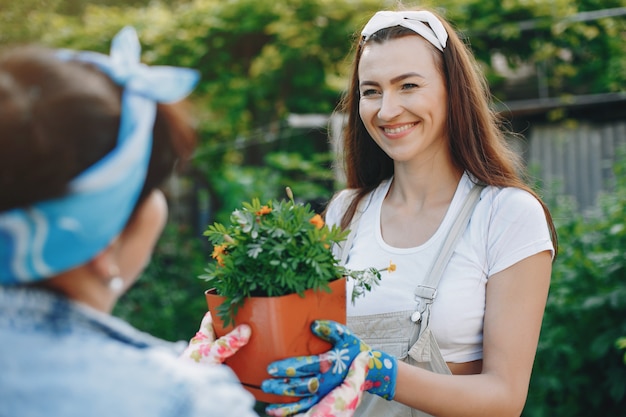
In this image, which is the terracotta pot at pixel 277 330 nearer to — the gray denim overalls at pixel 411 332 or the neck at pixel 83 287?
the gray denim overalls at pixel 411 332

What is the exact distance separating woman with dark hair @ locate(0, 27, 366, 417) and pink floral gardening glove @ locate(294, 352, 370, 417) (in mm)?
441

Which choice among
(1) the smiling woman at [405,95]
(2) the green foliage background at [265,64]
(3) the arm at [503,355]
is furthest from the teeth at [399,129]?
(2) the green foliage background at [265,64]

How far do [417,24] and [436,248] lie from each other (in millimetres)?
667

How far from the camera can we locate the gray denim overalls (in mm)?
1828

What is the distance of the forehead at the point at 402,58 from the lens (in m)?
2.02

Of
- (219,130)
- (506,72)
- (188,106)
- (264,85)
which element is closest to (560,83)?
(506,72)

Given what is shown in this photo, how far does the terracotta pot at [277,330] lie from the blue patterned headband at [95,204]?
52 cm

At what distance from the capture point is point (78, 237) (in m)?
0.98

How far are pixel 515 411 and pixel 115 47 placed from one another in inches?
52.4

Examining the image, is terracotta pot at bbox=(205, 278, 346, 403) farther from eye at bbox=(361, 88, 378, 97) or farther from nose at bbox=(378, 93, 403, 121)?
eye at bbox=(361, 88, 378, 97)

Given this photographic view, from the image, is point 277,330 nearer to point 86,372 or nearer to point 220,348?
point 220,348

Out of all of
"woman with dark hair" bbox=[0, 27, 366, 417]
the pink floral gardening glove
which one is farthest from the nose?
"woman with dark hair" bbox=[0, 27, 366, 417]

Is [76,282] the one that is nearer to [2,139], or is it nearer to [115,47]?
[2,139]

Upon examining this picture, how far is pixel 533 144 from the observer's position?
5.43m
